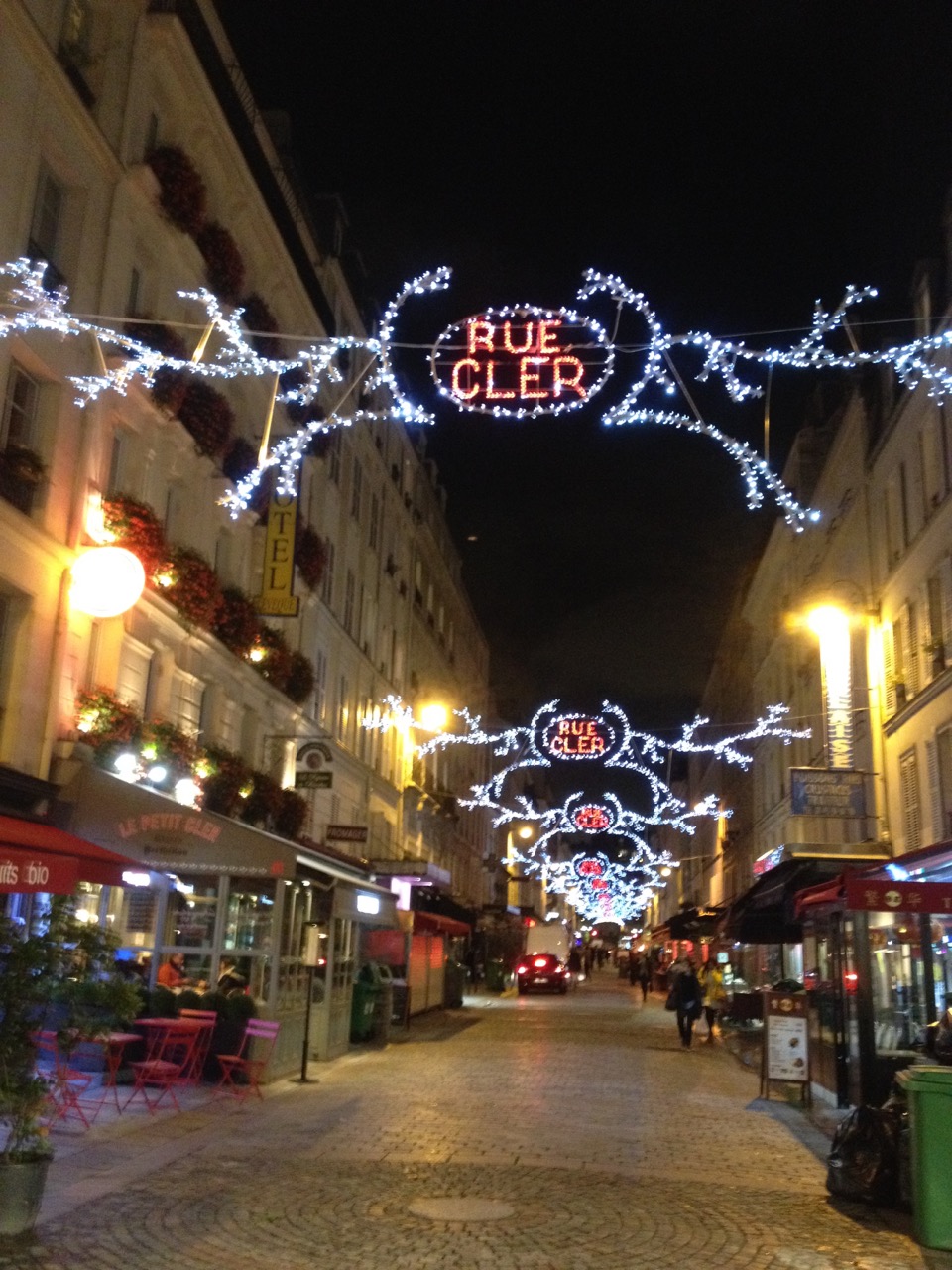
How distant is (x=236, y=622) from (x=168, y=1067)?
889 centimetres

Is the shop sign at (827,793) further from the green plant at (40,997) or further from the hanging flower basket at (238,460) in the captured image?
the green plant at (40,997)

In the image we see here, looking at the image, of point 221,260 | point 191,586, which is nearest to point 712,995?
point 191,586

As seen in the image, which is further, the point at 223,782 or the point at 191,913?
the point at 223,782

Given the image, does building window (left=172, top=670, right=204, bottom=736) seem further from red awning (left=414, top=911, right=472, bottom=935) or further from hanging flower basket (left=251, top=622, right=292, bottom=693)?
red awning (left=414, top=911, right=472, bottom=935)

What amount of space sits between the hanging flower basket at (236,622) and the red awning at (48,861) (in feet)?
25.3

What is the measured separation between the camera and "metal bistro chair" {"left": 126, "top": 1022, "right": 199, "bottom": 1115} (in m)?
12.5

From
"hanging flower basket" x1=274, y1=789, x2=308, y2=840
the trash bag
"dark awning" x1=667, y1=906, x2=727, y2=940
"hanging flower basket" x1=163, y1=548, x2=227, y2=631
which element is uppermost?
"hanging flower basket" x1=163, y1=548, x2=227, y2=631

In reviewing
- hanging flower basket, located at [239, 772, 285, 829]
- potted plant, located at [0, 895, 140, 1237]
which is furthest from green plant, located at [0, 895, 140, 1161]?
hanging flower basket, located at [239, 772, 285, 829]

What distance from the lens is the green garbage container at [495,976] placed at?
47438mm

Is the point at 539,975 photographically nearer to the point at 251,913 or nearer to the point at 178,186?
the point at 251,913

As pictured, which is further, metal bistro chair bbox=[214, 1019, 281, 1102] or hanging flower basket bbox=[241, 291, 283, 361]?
hanging flower basket bbox=[241, 291, 283, 361]

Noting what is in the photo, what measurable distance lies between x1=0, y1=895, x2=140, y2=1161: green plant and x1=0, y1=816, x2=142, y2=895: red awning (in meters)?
1.31

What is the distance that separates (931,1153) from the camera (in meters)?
7.78

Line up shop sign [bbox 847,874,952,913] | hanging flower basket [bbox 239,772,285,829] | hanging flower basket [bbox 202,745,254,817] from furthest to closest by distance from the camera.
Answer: hanging flower basket [bbox 239,772,285,829]
hanging flower basket [bbox 202,745,254,817]
shop sign [bbox 847,874,952,913]
